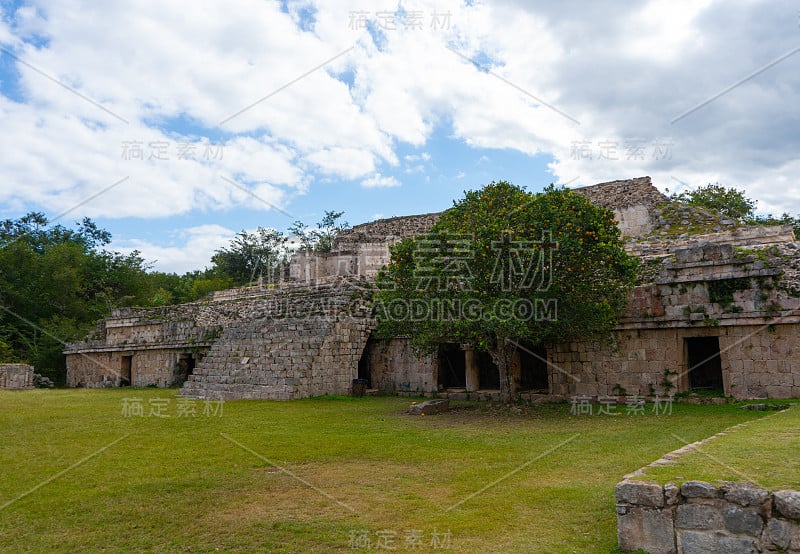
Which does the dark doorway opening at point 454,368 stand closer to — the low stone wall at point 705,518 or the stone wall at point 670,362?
the stone wall at point 670,362

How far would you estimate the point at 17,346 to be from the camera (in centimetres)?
3159

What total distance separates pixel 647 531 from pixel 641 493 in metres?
0.29

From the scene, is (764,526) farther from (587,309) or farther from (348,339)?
(348,339)

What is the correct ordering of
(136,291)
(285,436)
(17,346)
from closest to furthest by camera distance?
(285,436)
(17,346)
(136,291)

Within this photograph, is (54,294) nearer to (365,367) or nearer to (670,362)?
(365,367)

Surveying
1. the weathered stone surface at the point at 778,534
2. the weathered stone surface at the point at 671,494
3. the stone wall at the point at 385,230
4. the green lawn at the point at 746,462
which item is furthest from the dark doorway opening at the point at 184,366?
the weathered stone surface at the point at 778,534

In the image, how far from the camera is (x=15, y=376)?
23516mm

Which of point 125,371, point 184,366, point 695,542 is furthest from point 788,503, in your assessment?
point 125,371

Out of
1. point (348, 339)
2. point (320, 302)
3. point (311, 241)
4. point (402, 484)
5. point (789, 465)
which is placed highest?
point (311, 241)

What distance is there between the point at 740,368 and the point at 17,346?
3442 cm

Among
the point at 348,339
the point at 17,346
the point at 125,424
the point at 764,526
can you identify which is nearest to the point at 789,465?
the point at 764,526

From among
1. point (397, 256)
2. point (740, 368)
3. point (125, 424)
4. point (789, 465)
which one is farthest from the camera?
point (397, 256)

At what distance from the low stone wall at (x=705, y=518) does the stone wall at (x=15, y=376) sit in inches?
1006

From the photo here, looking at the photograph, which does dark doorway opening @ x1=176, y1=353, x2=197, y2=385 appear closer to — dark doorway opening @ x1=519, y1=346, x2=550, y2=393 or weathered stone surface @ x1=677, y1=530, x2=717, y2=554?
dark doorway opening @ x1=519, y1=346, x2=550, y2=393
